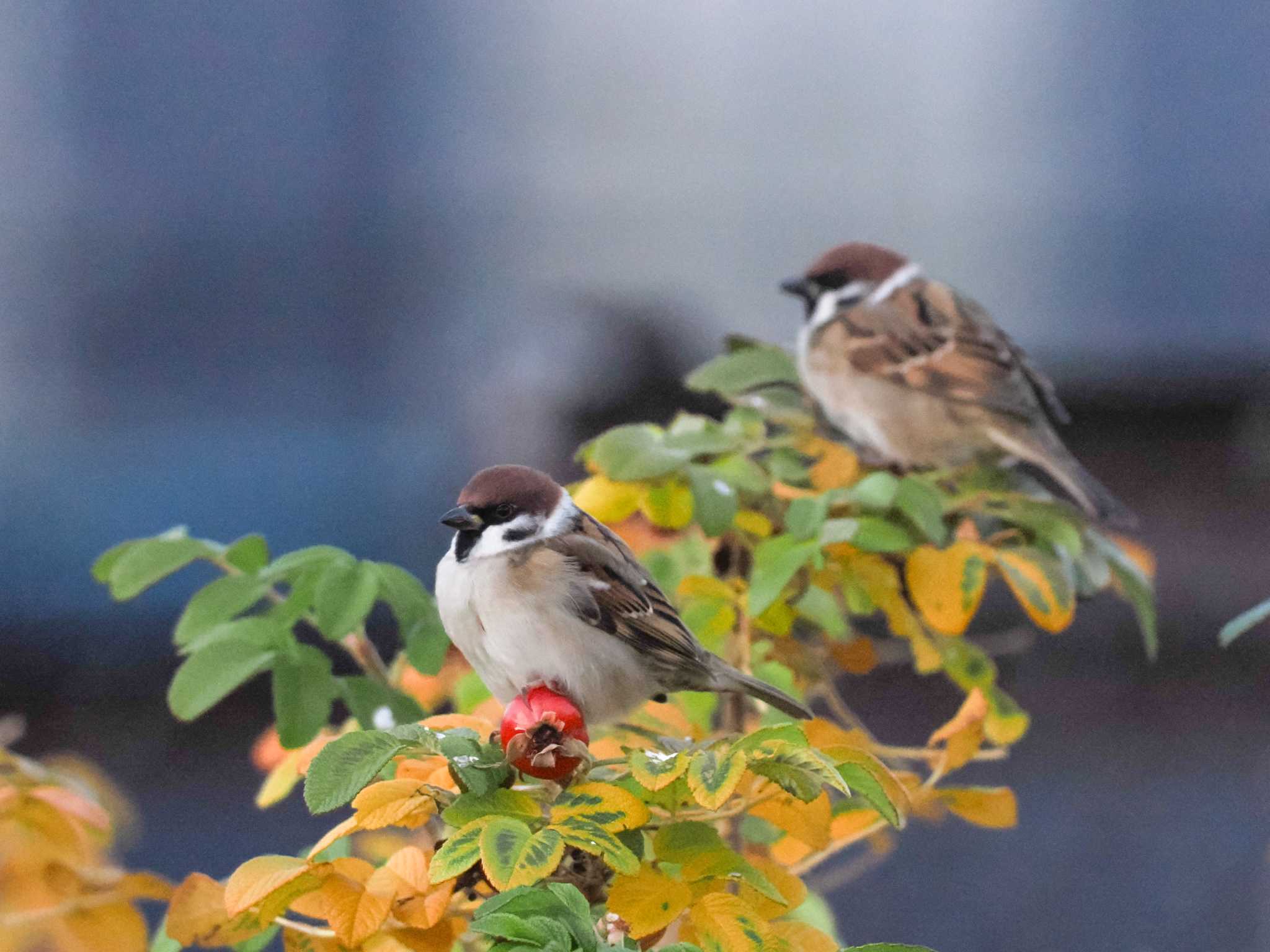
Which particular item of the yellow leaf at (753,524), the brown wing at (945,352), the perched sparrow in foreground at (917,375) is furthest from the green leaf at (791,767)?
the brown wing at (945,352)

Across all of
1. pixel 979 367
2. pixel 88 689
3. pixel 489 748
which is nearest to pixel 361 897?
pixel 489 748

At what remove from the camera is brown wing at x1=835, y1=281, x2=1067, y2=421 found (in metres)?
1.03

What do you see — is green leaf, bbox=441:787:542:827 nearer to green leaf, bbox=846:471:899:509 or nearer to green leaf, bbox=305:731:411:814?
green leaf, bbox=305:731:411:814

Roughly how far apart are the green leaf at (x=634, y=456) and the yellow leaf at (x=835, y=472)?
0.41 feet

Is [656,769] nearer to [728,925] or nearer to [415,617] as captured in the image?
[728,925]

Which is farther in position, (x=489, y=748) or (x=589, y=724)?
(x=589, y=724)

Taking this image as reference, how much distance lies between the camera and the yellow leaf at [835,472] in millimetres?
850

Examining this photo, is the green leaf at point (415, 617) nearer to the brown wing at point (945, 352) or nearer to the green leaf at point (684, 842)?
the green leaf at point (684, 842)

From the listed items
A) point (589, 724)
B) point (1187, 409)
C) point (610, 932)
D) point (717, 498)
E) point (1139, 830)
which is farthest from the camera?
point (1187, 409)

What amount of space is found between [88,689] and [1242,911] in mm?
2000

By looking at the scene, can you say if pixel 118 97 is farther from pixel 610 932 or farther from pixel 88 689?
pixel 610 932

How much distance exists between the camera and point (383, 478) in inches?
→ 98.9

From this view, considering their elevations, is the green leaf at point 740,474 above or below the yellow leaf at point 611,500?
above

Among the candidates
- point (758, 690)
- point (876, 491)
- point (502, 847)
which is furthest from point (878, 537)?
point (502, 847)
